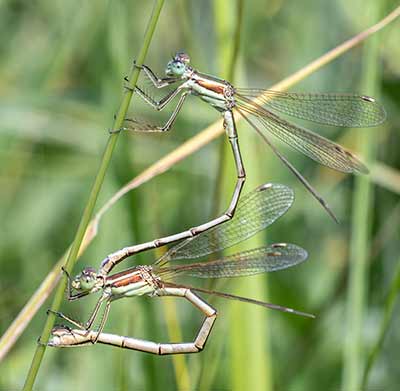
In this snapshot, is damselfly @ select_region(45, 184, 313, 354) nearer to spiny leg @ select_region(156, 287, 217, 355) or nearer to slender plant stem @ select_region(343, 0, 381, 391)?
spiny leg @ select_region(156, 287, 217, 355)

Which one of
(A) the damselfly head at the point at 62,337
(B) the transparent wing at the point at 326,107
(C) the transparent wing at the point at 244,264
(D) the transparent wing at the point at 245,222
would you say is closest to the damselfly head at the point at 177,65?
(B) the transparent wing at the point at 326,107

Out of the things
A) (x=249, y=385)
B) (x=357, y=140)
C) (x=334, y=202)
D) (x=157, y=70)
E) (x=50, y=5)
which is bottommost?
(x=249, y=385)

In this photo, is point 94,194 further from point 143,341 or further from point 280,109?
point 280,109

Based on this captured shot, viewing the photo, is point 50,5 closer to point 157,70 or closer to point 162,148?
point 157,70

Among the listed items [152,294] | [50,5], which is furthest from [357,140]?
[152,294]

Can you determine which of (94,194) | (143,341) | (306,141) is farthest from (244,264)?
(94,194)

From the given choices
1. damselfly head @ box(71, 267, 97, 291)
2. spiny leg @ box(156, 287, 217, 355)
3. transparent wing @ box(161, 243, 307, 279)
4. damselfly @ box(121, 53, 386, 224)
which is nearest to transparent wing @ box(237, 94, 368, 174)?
damselfly @ box(121, 53, 386, 224)

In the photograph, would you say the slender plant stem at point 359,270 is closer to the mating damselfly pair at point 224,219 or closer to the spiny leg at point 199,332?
the mating damselfly pair at point 224,219

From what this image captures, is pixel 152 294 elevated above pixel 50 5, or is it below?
below
